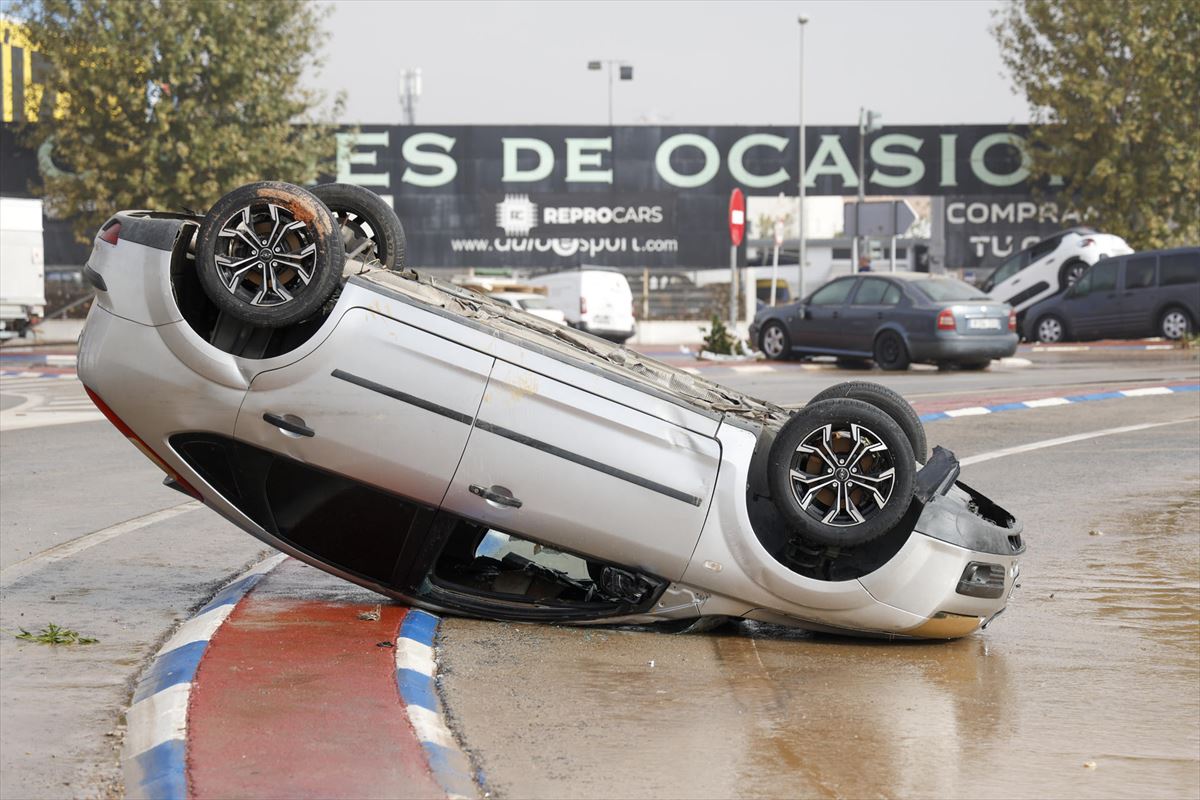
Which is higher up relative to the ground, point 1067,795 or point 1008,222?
point 1008,222

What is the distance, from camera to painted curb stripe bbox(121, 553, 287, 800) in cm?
461

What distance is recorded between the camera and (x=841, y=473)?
615 centimetres

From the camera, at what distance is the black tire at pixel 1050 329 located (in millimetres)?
30716

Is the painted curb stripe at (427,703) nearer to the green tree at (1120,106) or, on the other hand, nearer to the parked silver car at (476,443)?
the parked silver car at (476,443)

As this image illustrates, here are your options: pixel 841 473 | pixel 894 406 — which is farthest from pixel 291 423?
pixel 894 406

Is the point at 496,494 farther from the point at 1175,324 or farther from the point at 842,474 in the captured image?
the point at 1175,324

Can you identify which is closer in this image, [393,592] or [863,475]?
[863,475]

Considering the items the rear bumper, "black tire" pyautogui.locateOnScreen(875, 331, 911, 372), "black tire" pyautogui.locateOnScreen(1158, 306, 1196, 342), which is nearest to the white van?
"black tire" pyautogui.locateOnScreen(875, 331, 911, 372)

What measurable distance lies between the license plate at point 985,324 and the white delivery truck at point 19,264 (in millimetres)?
20048

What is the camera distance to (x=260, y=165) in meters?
35.3

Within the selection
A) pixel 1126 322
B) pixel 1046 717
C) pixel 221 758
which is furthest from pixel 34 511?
pixel 1126 322

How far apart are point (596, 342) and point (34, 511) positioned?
4.94 m

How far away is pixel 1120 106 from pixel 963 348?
68.0 ft

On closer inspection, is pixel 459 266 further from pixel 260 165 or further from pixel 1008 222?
pixel 1008 222
